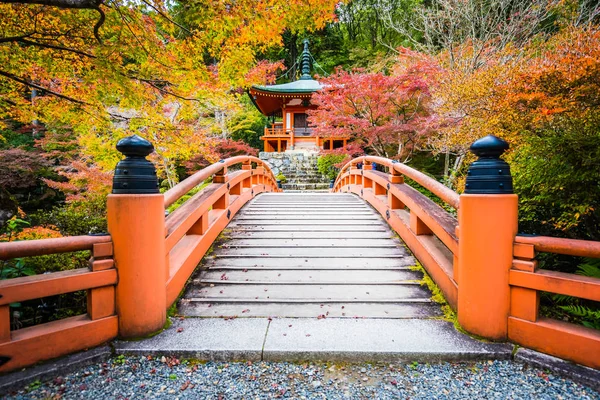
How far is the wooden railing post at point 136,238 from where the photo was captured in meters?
2.27

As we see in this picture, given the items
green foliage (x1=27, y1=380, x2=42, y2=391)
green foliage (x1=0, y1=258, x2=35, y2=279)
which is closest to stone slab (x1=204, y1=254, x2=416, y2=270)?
green foliage (x1=0, y1=258, x2=35, y2=279)

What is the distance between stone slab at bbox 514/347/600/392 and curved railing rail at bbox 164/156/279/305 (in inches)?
112

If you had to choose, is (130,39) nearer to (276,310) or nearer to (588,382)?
(276,310)

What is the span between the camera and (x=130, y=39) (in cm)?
381

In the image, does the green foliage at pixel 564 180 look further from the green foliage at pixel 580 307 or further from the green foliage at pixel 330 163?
the green foliage at pixel 330 163

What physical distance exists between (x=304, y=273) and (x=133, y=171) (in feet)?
6.62

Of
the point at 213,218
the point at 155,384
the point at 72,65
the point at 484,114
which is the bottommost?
the point at 155,384

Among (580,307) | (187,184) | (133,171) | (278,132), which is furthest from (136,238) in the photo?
(278,132)

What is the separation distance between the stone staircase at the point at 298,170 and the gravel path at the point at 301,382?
41.6ft

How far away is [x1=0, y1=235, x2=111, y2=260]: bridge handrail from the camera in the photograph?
1.87m

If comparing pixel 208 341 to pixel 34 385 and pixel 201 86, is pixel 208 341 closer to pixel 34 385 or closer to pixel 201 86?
pixel 34 385

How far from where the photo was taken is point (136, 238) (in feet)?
7.51

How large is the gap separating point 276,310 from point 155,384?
3.63ft

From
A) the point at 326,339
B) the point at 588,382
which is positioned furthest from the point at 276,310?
the point at 588,382
